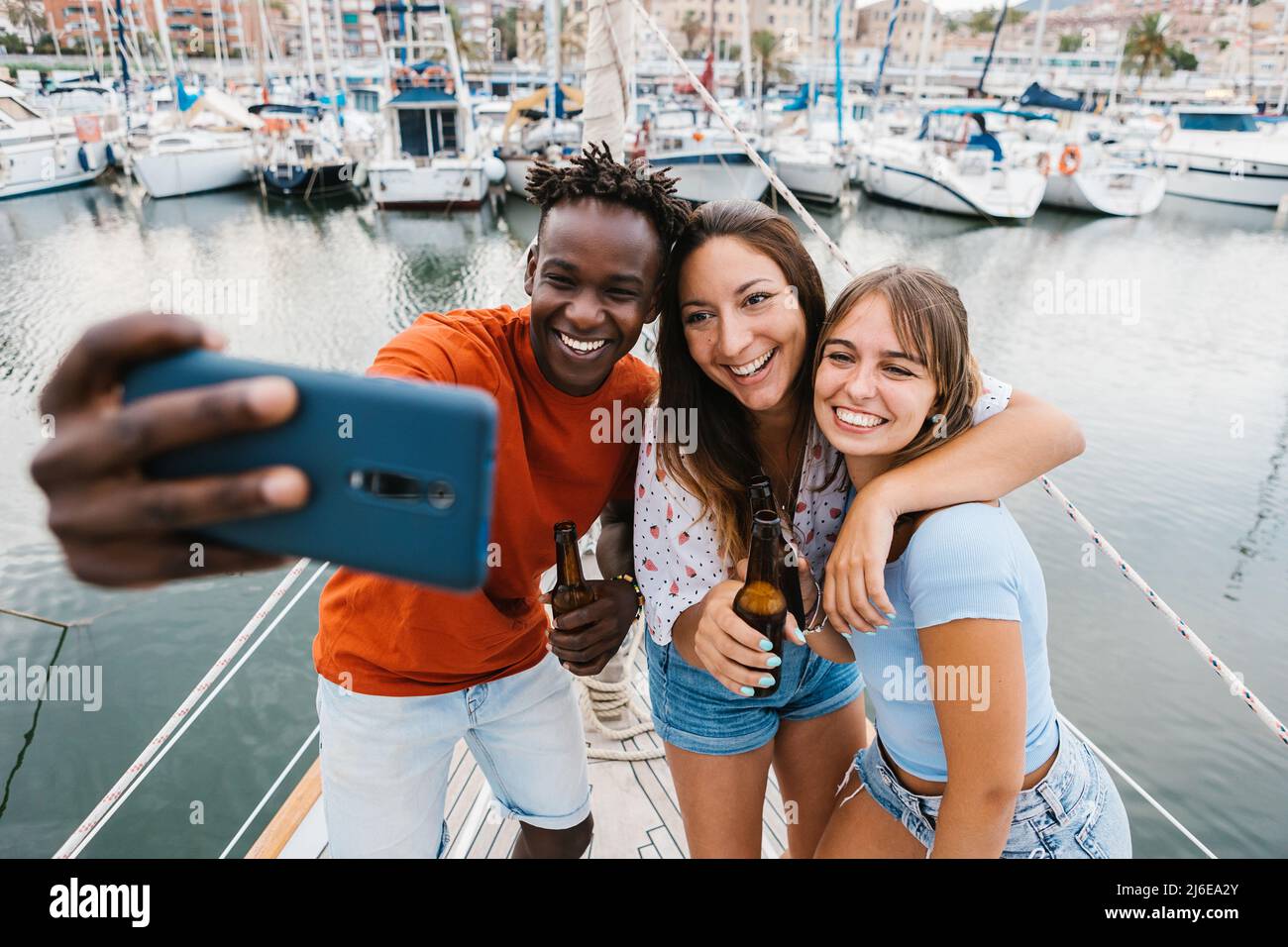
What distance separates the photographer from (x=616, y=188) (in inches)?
67.9

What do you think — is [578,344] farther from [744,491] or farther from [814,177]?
[814,177]

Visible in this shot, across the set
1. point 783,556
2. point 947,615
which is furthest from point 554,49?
point 947,615

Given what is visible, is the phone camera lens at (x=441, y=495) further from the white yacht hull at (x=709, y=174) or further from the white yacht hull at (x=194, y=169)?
the white yacht hull at (x=194, y=169)

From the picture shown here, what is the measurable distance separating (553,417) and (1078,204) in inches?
1074

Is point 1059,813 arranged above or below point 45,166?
below

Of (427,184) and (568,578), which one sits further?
(427,184)

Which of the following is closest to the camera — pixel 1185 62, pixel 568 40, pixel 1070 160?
pixel 1070 160

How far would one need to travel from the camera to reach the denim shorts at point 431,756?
1.76m

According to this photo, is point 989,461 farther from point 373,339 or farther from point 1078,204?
point 1078,204

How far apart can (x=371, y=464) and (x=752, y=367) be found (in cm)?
126

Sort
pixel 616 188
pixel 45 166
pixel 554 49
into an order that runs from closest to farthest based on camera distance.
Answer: pixel 616 188
pixel 554 49
pixel 45 166

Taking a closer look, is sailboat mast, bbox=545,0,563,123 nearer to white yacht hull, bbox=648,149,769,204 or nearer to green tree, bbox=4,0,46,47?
white yacht hull, bbox=648,149,769,204

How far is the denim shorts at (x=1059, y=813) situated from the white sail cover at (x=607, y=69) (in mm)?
3133
